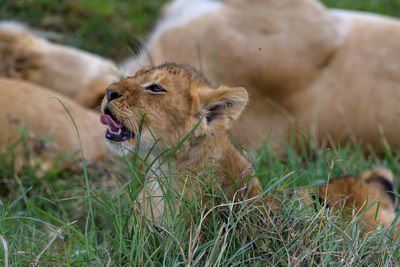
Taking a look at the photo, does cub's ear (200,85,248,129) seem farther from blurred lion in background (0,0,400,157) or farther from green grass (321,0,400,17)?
green grass (321,0,400,17)

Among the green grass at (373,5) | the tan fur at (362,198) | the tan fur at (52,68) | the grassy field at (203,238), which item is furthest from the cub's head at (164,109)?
the green grass at (373,5)

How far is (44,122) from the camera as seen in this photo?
13.3ft

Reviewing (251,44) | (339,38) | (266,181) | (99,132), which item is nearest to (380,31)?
(339,38)

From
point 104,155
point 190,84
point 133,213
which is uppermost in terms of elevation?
point 190,84

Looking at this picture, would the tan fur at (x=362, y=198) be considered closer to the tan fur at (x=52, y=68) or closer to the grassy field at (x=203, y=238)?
the grassy field at (x=203, y=238)

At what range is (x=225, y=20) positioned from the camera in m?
5.05

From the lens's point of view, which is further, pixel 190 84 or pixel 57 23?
pixel 57 23

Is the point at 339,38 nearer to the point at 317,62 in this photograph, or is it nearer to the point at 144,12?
the point at 317,62

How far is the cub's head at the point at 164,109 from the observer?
8.27 ft

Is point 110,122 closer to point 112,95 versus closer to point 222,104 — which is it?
point 112,95

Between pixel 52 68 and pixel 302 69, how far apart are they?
7.31 feet

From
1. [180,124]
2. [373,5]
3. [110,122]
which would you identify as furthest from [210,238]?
[373,5]

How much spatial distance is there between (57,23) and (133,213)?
172 inches

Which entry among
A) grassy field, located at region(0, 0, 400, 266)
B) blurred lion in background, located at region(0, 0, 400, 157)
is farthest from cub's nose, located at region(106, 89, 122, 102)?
blurred lion in background, located at region(0, 0, 400, 157)
